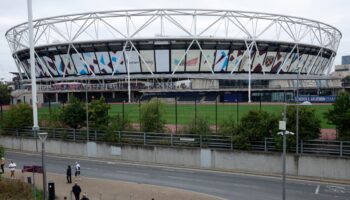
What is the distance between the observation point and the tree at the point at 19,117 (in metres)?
42.8

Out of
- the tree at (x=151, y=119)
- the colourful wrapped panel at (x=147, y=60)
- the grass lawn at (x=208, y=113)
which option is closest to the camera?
the tree at (x=151, y=119)

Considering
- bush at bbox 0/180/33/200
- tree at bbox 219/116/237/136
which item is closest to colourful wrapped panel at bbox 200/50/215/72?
tree at bbox 219/116/237/136

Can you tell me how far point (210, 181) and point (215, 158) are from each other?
442 centimetres

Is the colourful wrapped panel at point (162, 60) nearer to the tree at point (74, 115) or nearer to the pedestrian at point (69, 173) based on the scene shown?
the tree at point (74, 115)

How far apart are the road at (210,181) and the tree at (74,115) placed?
5.99 metres

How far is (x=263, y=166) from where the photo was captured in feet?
93.8

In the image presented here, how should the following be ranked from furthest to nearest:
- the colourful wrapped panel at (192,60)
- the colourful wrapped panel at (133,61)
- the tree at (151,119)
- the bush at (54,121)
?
1. the colourful wrapped panel at (192,60)
2. the colourful wrapped panel at (133,61)
3. the bush at (54,121)
4. the tree at (151,119)

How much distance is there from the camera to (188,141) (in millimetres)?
32469

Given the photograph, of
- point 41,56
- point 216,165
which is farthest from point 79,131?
point 41,56

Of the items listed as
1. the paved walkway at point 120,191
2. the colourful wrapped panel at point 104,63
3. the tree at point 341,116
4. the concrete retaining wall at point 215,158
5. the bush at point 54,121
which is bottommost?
the paved walkway at point 120,191

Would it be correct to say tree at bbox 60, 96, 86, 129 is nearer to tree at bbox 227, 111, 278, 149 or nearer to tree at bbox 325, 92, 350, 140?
tree at bbox 227, 111, 278, 149

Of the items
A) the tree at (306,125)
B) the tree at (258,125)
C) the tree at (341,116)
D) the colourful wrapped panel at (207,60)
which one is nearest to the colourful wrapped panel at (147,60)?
the colourful wrapped panel at (207,60)

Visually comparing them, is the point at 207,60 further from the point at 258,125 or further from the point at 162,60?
the point at 258,125

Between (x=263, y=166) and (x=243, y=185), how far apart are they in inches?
163
